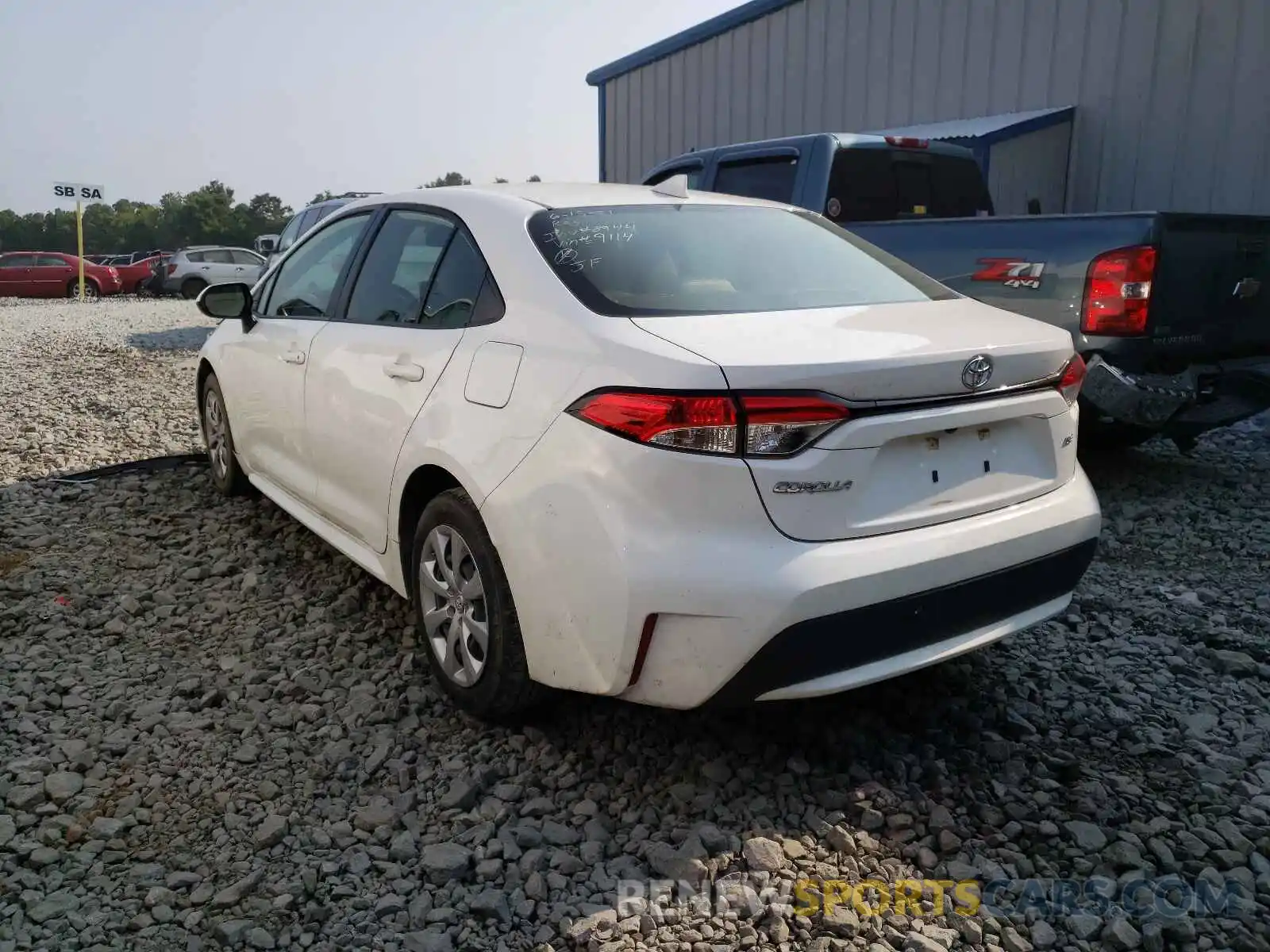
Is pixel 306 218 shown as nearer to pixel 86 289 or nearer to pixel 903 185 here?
pixel 903 185

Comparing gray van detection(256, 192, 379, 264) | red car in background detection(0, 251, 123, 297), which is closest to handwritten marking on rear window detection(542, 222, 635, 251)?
gray van detection(256, 192, 379, 264)

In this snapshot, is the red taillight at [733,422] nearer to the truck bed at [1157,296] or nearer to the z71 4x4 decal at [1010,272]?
the truck bed at [1157,296]

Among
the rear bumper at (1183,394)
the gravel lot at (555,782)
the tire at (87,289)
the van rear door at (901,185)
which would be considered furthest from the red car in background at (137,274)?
the rear bumper at (1183,394)

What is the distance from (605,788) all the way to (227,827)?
98cm

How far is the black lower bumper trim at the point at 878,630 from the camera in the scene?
7.90 feet

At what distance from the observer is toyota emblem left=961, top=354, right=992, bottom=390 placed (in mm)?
2619

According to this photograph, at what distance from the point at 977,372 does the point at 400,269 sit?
1.99 metres

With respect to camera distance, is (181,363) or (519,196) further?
(181,363)

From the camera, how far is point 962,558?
2.60 m

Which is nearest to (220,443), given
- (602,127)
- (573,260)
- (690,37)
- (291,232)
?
(573,260)

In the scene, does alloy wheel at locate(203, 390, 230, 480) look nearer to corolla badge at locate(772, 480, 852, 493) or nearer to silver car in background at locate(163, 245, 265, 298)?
corolla badge at locate(772, 480, 852, 493)

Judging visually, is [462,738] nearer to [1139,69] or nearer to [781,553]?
[781,553]

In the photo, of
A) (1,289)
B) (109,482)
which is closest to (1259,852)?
(109,482)

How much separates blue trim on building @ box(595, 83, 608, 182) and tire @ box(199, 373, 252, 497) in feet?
39.0
